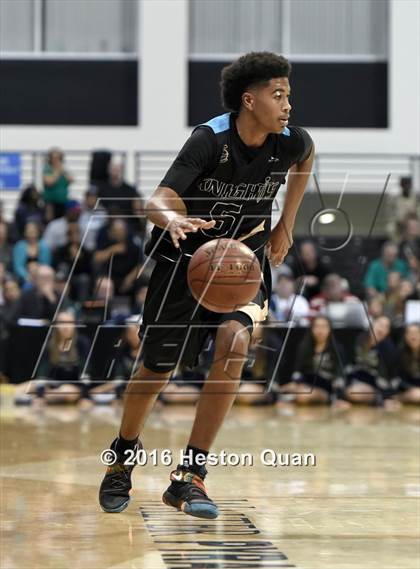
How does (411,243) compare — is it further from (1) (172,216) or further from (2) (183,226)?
(2) (183,226)

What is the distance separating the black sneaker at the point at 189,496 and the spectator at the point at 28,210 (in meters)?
9.70

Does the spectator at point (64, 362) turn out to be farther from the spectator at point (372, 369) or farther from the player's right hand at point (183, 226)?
the player's right hand at point (183, 226)

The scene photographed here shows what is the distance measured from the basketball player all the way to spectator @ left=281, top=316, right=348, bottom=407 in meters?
6.78

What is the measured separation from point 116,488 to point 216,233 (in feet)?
4.68

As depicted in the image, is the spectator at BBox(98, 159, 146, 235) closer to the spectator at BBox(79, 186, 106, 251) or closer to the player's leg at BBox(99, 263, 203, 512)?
the spectator at BBox(79, 186, 106, 251)

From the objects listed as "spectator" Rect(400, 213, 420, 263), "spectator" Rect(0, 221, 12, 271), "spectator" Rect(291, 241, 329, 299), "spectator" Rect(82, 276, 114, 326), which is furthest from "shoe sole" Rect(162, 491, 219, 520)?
"spectator" Rect(400, 213, 420, 263)

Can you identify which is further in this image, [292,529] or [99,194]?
[99,194]

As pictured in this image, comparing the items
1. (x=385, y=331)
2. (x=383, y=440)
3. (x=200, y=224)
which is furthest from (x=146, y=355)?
(x=385, y=331)

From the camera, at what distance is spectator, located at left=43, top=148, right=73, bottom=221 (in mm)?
16375

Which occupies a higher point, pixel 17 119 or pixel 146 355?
pixel 17 119

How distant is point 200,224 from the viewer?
17.9 feet

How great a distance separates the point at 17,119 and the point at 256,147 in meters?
15.2

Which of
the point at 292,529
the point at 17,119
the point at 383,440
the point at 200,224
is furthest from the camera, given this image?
the point at 17,119

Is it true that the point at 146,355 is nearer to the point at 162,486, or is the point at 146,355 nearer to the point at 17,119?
the point at 162,486
